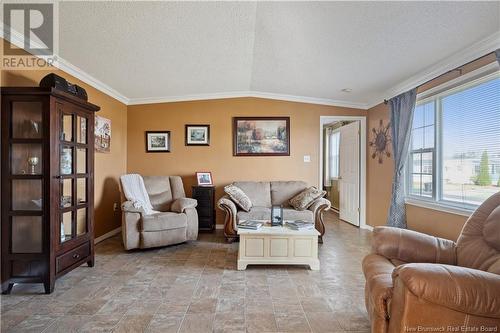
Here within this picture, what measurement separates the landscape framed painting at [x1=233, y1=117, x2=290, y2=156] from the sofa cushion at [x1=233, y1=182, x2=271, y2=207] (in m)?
0.61

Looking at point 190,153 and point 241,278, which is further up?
point 190,153

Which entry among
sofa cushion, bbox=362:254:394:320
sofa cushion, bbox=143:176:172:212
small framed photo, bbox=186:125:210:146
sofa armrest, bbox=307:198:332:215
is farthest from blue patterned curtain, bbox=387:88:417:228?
sofa cushion, bbox=143:176:172:212

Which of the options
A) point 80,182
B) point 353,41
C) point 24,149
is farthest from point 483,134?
point 24,149

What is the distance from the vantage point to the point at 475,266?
1.61 m

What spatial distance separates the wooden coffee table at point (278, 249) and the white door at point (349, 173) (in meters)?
2.48

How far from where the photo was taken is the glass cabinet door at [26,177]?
233 cm

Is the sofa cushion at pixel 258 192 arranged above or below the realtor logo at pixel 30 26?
below

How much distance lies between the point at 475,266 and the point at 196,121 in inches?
167

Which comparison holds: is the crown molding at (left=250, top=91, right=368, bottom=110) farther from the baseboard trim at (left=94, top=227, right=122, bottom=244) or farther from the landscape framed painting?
the baseboard trim at (left=94, top=227, right=122, bottom=244)

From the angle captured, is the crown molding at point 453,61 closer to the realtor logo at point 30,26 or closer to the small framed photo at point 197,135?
the small framed photo at point 197,135

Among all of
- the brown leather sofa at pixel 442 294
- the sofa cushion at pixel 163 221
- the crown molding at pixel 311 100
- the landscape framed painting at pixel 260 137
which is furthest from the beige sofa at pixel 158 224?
the brown leather sofa at pixel 442 294

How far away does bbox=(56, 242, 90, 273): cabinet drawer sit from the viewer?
243cm

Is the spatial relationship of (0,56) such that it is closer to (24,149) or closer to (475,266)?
(24,149)

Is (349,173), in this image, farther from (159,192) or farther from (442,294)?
(442,294)
